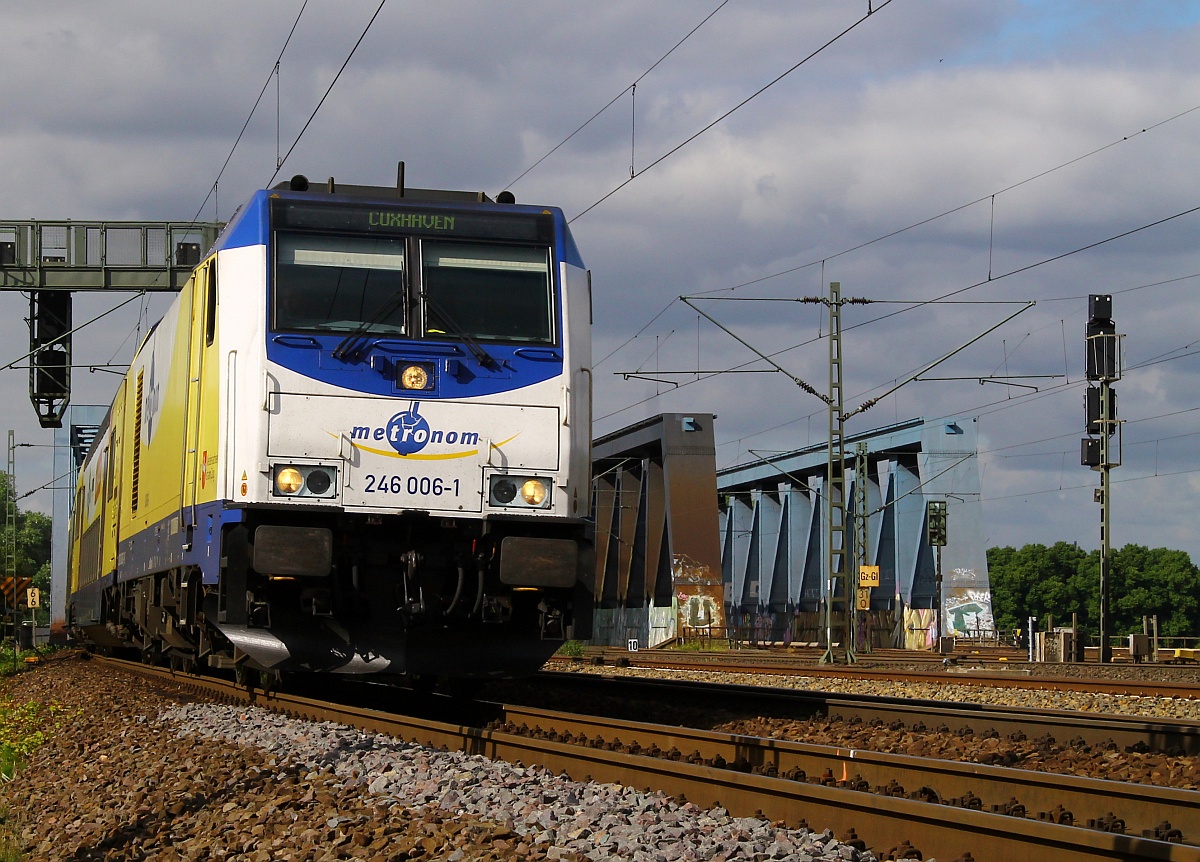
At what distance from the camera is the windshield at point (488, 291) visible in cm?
1077

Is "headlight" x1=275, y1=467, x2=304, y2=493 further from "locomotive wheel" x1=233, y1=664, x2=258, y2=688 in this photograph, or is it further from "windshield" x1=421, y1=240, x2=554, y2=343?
"locomotive wheel" x1=233, y1=664, x2=258, y2=688

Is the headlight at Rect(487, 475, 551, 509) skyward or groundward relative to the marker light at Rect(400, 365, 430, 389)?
groundward

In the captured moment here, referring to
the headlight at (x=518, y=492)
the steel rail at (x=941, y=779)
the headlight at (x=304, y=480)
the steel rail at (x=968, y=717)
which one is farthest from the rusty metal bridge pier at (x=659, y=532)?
the steel rail at (x=941, y=779)

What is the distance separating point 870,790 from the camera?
724cm

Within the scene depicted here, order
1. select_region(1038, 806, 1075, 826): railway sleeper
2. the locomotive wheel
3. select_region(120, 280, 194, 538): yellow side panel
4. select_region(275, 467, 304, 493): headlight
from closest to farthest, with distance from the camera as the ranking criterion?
select_region(1038, 806, 1075, 826): railway sleeper
select_region(275, 467, 304, 493): headlight
select_region(120, 280, 194, 538): yellow side panel
the locomotive wheel

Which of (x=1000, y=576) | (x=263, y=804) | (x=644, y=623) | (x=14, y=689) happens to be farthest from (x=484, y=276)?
(x=1000, y=576)

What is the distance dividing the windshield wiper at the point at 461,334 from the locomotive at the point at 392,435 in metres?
0.01

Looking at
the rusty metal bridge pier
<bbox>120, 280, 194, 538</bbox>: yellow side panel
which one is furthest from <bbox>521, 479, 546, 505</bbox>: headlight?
the rusty metal bridge pier

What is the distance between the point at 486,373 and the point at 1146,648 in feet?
92.6

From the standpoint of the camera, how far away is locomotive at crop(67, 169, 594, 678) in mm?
10156

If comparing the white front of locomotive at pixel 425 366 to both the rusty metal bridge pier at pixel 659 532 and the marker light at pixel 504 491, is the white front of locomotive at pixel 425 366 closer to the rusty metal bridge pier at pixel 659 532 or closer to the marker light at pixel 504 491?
the marker light at pixel 504 491

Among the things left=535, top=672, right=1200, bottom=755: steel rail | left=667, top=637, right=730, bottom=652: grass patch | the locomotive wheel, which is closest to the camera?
left=535, top=672, right=1200, bottom=755: steel rail

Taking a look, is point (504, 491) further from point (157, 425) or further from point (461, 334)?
point (157, 425)

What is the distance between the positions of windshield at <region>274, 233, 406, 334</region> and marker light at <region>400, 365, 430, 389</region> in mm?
352
